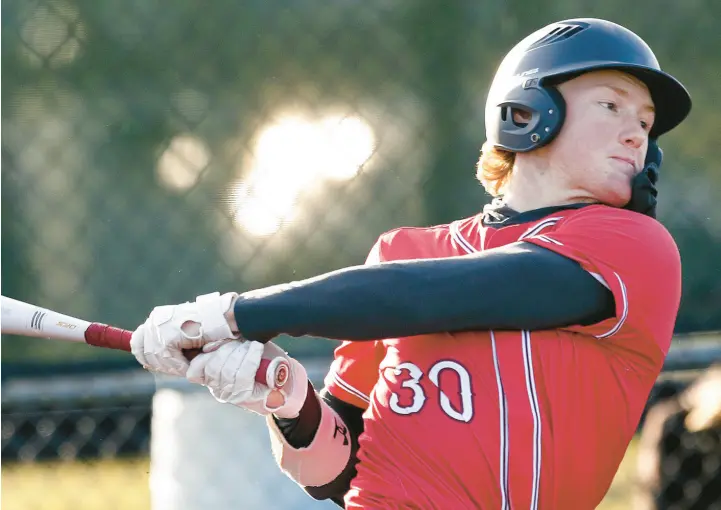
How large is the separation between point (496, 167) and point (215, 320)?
27.4 inches

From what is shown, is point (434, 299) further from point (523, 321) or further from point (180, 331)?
point (180, 331)

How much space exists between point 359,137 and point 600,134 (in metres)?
2.39

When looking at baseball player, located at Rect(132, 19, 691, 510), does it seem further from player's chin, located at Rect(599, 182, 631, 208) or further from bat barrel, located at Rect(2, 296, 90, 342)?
bat barrel, located at Rect(2, 296, 90, 342)

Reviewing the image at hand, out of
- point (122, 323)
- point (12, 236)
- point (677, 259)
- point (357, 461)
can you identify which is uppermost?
point (12, 236)

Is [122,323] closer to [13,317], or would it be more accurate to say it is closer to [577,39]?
[13,317]

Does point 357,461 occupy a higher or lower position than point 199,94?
lower

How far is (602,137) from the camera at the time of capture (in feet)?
6.35

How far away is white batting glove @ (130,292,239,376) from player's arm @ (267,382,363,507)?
1.04ft

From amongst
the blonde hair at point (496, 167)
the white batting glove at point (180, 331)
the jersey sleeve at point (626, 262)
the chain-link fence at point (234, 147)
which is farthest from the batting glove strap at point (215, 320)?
the chain-link fence at point (234, 147)

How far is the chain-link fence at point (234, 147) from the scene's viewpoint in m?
4.25

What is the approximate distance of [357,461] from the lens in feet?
7.00

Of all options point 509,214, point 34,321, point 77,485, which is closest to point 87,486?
point 77,485

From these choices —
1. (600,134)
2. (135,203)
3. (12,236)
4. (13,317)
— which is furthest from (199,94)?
(600,134)

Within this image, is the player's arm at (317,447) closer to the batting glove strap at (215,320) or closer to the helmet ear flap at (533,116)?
the batting glove strap at (215,320)
